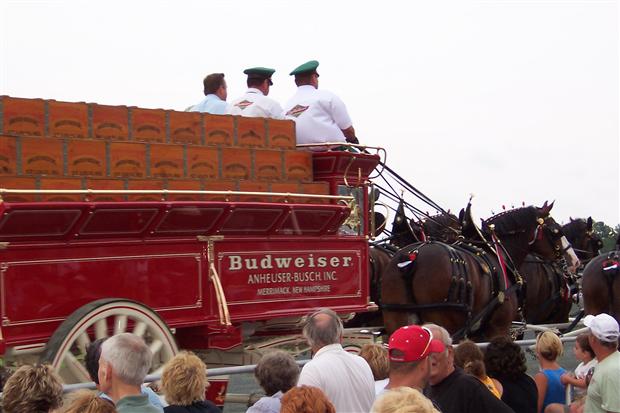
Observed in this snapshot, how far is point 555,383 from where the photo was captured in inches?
267

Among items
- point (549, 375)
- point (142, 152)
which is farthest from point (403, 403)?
point (142, 152)

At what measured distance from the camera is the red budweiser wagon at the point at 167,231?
7457 mm

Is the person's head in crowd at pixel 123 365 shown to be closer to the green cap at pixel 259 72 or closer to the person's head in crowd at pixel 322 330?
the person's head in crowd at pixel 322 330

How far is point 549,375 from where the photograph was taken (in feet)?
22.4

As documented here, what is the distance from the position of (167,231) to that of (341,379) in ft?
10.1

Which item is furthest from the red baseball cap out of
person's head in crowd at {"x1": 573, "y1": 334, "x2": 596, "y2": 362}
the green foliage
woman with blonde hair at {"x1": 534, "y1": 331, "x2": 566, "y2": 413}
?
the green foliage

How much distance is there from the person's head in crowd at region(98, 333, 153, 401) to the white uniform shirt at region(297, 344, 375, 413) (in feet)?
3.52

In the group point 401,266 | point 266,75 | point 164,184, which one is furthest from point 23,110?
point 401,266

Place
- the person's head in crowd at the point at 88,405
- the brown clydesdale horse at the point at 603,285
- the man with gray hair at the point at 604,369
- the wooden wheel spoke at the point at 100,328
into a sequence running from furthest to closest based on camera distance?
the brown clydesdale horse at the point at 603,285 < the wooden wheel spoke at the point at 100,328 < the man with gray hair at the point at 604,369 < the person's head in crowd at the point at 88,405

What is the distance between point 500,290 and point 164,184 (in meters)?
5.56

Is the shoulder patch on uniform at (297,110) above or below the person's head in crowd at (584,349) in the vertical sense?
above

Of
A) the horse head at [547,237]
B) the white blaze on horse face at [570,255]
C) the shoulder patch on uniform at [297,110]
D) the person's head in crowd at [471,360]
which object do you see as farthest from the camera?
the white blaze on horse face at [570,255]

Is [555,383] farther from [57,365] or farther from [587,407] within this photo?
[57,365]

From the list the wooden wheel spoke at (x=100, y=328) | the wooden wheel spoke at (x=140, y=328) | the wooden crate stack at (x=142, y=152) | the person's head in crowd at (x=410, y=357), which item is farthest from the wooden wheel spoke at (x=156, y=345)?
the person's head in crowd at (x=410, y=357)
